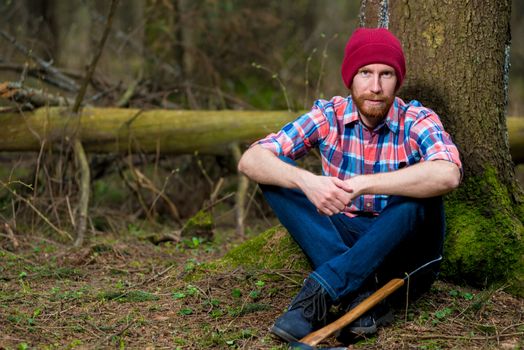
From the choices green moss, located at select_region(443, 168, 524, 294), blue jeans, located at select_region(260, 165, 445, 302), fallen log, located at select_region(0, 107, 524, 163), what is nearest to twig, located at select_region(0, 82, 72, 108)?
fallen log, located at select_region(0, 107, 524, 163)

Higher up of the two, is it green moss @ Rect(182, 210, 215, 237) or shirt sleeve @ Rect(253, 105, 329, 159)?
shirt sleeve @ Rect(253, 105, 329, 159)

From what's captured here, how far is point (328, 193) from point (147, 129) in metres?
3.18

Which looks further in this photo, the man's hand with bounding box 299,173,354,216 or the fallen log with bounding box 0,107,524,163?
the fallen log with bounding box 0,107,524,163

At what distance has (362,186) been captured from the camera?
128 inches

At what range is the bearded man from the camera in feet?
10.5

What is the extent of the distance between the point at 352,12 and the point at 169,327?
15104 millimetres

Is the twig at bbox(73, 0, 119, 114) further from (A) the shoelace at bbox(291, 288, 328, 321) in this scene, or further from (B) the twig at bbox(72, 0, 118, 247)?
(A) the shoelace at bbox(291, 288, 328, 321)

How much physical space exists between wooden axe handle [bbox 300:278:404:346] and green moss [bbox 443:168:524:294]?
0.69m

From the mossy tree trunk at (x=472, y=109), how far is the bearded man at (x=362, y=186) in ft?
1.54

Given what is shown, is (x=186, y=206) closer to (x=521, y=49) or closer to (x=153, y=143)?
(x=153, y=143)

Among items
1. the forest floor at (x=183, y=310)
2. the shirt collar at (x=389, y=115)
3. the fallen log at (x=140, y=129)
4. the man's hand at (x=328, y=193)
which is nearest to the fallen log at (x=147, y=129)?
the fallen log at (x=140, y=129)

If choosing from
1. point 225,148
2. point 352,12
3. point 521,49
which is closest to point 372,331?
point 225,148

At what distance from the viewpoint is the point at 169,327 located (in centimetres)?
350

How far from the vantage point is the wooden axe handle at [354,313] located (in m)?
3.13
